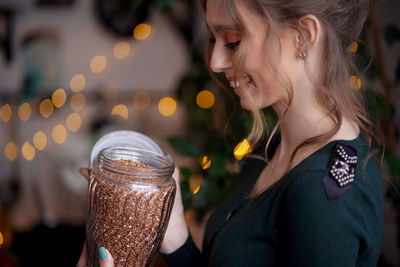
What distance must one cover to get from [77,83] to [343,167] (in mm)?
2074

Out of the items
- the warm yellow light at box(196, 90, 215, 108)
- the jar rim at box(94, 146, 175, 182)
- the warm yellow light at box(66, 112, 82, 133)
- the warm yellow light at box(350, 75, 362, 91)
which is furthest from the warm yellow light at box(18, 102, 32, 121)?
the warm yellow light at box(350, 75, 362, 91)

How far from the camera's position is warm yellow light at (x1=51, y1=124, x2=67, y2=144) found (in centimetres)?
242

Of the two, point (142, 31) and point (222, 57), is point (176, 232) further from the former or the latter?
point (142, 31)

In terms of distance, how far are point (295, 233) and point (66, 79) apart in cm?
209

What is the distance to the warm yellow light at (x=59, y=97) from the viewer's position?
7.77 feet

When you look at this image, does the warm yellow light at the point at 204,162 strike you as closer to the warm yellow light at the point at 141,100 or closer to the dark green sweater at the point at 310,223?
the dark green sweater at the point at 310,223

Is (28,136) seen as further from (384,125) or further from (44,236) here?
(384,125)

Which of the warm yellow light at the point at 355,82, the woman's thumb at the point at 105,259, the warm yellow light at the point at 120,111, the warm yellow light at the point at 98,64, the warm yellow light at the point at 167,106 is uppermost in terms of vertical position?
the warm yellow light at the point at 355,82

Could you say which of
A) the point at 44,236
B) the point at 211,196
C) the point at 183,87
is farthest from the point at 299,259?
the point at 44,236

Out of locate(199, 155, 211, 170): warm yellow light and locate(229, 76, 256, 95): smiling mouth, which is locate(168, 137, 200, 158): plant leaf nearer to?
locate(199, 155, 211, 170): warm yellow light

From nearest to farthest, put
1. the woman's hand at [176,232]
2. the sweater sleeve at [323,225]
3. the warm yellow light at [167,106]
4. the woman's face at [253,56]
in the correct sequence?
1. the sweater sleeve at [323,225]
2. the woman's face at [253,56]
3. the woman's hand at [176,232]
4. the warm yellow light at [167,106]

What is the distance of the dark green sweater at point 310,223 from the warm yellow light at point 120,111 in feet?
6.04

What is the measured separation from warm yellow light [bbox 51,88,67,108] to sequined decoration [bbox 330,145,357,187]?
6.74 feet

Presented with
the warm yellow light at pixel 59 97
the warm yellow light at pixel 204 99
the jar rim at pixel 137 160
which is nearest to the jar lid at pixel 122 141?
the jar rim at pixel 137 160
